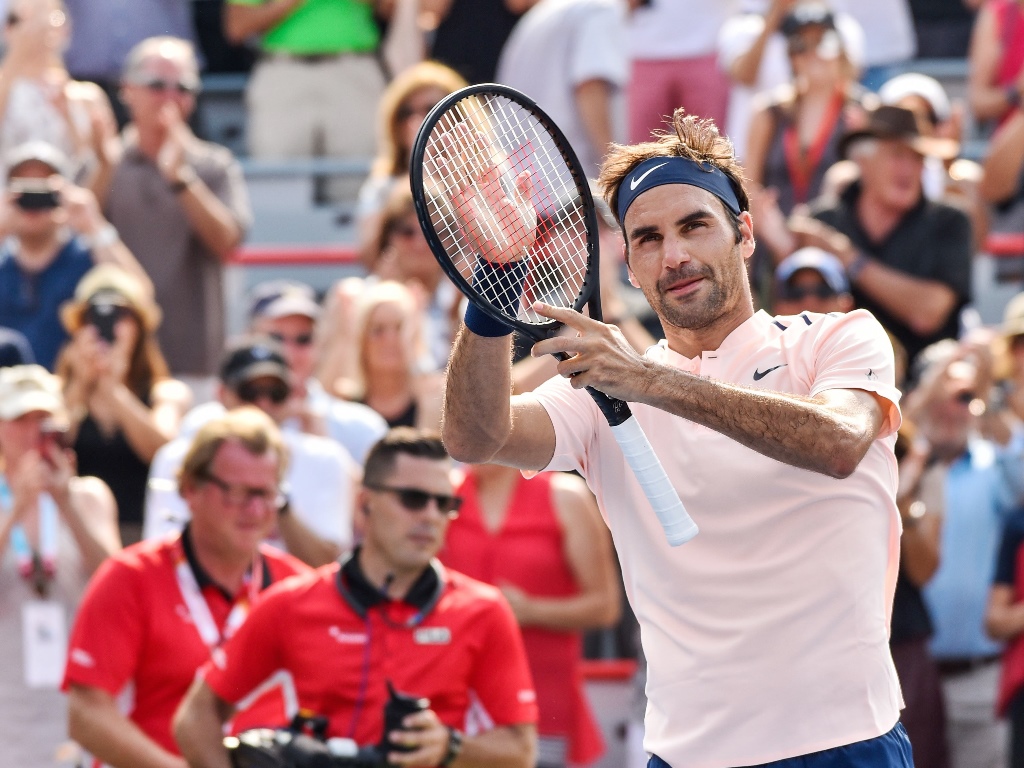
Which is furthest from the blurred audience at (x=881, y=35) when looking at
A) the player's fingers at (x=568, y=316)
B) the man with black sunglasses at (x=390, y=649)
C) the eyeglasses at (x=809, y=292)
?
the player's fingers at (x=568, y=316)

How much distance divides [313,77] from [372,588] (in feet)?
15.8

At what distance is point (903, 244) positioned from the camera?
760 centimetres

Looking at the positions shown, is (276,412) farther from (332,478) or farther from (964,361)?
(964,361)

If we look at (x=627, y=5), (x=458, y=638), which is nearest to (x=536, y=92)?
(x=627, y=5)

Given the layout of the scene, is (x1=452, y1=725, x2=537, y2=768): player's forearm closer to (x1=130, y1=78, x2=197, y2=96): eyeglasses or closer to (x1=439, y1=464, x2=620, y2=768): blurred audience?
(x1=439, y1=464, x2=620, y2=768): blurred audience

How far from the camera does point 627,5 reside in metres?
9.72

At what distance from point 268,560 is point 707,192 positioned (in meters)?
2.63

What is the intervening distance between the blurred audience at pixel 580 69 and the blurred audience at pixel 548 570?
275 centimetres

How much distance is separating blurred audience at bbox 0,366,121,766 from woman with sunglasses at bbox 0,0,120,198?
2279 millimetres

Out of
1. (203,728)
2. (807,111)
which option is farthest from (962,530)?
(203,728)

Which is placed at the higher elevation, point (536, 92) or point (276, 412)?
point (536, 92)

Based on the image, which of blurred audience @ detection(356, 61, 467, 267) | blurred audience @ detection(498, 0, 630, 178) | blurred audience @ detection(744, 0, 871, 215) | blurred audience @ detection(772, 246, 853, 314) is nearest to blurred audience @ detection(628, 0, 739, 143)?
blurred audience @ detection(498, 0, 630, 178)

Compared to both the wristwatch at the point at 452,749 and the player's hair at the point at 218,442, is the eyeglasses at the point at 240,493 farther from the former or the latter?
the wristwatch at the point at 452,749

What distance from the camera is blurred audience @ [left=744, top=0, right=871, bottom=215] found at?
825cm
